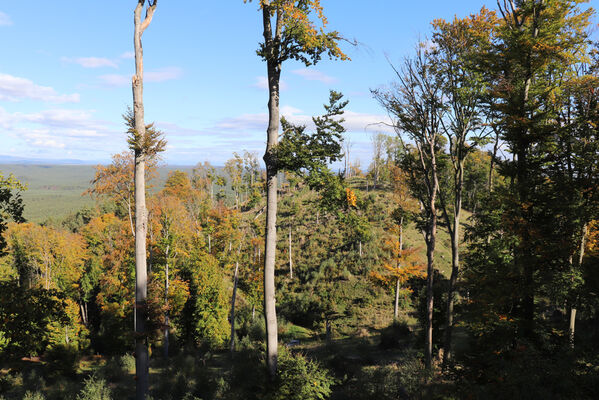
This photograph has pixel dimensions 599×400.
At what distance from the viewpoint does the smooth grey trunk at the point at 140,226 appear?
7.67 m

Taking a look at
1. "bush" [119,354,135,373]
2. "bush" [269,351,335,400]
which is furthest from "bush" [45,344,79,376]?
"bush" [269,351,335,400]

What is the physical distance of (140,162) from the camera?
8133mm

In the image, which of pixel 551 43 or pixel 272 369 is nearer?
pixel 272 369

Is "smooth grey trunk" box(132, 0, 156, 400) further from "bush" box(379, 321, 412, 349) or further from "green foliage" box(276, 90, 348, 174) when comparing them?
"bush" box(379, 321, 412, 349)

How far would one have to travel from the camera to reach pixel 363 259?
38.8 m

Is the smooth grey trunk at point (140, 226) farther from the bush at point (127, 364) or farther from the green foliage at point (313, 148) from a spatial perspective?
the bush at point (127, 364)

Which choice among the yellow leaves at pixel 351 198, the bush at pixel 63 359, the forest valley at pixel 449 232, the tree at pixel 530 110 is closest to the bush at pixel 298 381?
the forest valley at pixel 449 232

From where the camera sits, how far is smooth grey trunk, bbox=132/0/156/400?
7668 mm

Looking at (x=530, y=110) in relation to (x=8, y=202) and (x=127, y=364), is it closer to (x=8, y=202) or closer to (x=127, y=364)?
(x=8, y=202)

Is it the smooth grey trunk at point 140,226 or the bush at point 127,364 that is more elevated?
the smooth grey trunk at point 140,226

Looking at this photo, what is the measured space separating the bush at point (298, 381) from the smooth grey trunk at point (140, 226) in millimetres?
3223

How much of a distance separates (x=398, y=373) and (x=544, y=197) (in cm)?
802

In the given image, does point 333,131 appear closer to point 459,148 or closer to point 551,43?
point 459,148

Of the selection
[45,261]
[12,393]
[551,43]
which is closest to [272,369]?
[551,43]
